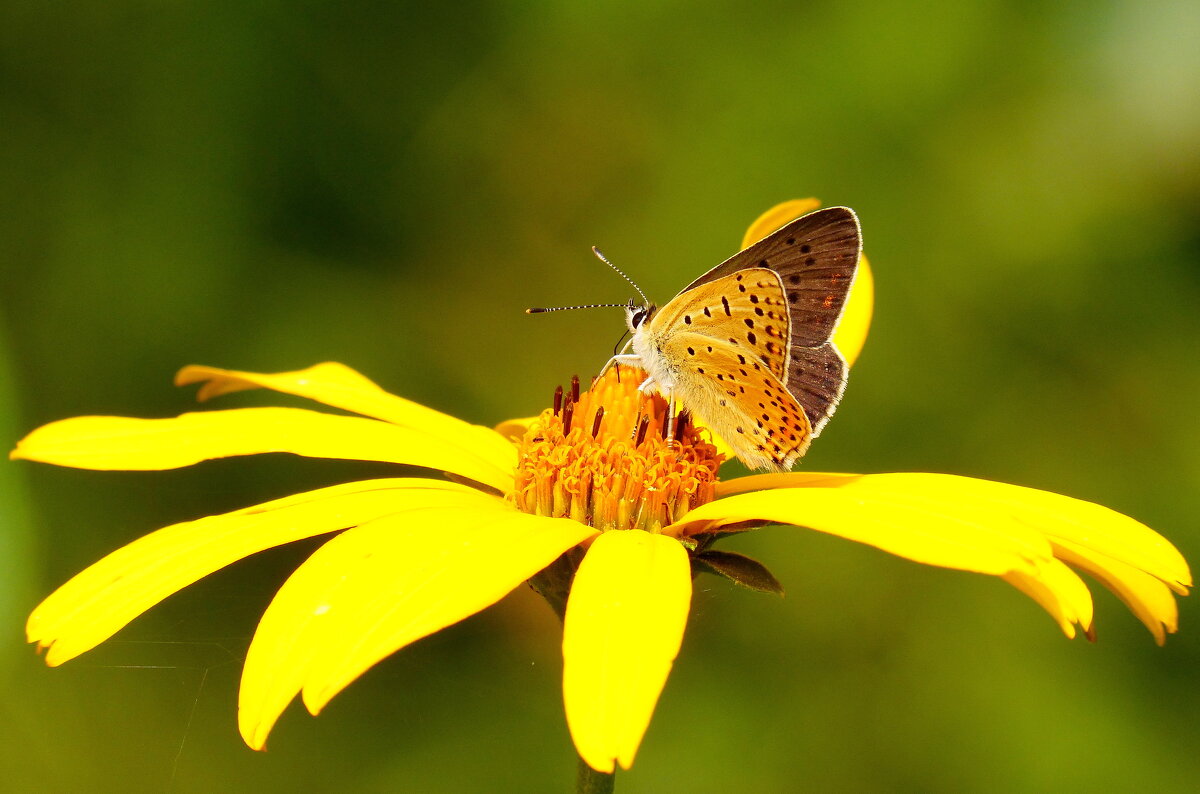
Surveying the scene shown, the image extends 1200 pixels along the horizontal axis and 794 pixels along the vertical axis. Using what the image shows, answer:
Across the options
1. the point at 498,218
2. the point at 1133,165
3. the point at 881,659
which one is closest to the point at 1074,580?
the point at 881,659

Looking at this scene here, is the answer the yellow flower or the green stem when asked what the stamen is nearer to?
the yellow flower

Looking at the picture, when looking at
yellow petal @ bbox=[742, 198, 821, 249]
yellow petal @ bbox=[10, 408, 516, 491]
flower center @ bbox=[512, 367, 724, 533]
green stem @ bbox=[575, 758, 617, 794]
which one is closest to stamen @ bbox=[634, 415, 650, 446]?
flower center @ bbox=[512, 367, 724, 533]

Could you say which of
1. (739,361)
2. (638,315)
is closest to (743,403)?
(739,361)

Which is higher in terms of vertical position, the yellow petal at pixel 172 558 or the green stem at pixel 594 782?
the yellow petal at pixel 172 558

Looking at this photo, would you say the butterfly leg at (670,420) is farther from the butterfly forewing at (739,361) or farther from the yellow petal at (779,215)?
the yellow petal at (779,215)

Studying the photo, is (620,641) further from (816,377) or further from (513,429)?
(513,429)

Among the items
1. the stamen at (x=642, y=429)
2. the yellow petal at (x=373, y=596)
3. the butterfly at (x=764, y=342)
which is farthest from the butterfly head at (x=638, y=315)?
the yellow petal at (x=373, y=596)

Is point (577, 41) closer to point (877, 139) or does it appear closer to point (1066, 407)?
point (877, 139)
